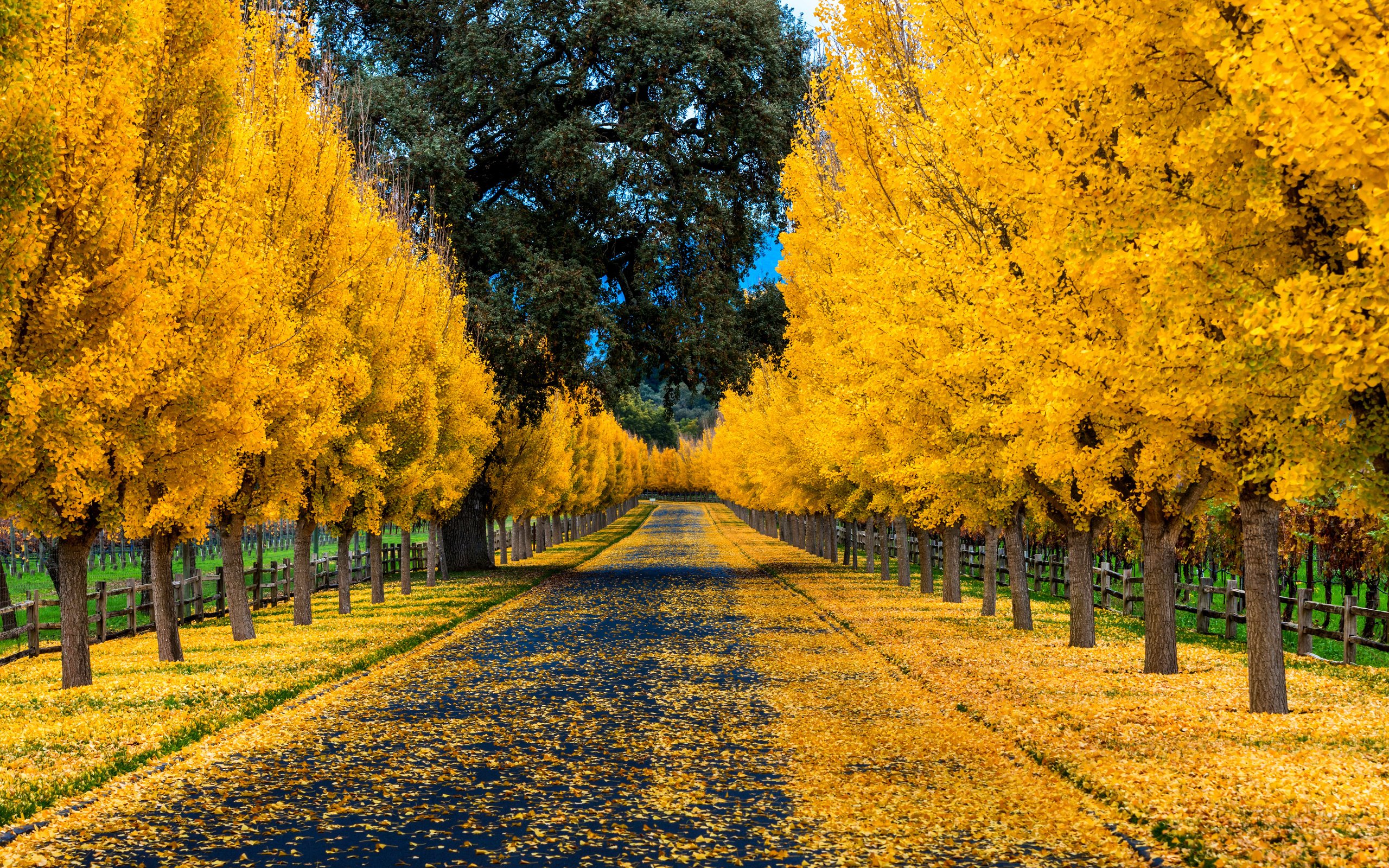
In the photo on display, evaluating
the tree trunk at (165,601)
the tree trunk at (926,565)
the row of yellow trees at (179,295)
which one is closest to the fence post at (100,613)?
the row of yellow trees at (179,295)

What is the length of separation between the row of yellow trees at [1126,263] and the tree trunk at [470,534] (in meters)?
21.7

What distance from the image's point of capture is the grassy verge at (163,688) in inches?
441

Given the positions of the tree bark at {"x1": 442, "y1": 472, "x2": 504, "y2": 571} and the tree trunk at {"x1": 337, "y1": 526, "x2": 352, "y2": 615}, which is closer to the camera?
the tree trunk at {"x1": 337, "y1": 526, "x2": 352, "y2": 615}

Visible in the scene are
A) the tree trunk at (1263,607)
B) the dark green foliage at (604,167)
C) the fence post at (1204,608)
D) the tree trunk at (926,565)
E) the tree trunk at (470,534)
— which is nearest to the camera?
the tree trunk at (1263,607)

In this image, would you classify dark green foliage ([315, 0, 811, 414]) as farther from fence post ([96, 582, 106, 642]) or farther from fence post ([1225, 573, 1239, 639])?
fence post ([1225, 573, 1239, 639])

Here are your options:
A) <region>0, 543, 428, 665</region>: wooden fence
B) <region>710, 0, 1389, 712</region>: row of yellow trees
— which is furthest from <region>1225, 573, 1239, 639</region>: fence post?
<region>0, 543, 428, 665</region>: wooden fence

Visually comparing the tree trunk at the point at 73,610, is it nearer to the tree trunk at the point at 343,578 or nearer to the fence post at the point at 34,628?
the fence post at the point at 34,628

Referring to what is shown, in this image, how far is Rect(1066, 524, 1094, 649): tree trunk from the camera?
19.5m

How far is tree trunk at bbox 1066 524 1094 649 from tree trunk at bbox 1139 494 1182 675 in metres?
2.79

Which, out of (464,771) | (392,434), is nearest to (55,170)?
(464,771)

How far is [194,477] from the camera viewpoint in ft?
55.7

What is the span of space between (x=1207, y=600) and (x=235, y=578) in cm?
1840

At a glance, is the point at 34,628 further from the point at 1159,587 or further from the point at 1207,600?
the point at 1207,600

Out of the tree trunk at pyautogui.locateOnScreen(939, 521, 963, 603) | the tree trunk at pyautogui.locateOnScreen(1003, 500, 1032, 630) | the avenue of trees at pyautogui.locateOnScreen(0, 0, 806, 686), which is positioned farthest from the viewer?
the tree trunk at pyautogui.locateOnScreen(939, 521, 963, 603)
